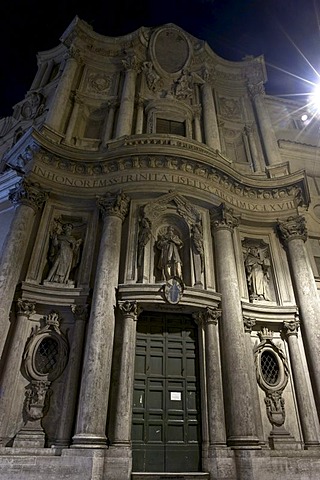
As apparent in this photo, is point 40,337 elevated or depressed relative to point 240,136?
depressed

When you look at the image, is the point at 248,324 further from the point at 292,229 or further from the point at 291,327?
the point at 292,229

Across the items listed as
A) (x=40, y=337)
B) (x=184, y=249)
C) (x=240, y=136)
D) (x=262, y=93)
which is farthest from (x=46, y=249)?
(x=262, y=93)

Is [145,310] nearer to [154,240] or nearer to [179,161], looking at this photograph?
[154,240]

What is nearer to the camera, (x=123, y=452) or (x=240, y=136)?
(x=123, y=452)

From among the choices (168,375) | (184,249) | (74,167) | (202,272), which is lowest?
(168,375)

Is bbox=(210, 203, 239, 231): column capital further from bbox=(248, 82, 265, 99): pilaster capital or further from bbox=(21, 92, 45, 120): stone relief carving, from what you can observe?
bbox=(21, 92, 45, 120): stone relief carving

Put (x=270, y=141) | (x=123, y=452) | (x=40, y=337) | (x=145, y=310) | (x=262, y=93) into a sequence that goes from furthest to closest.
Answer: (x=262, y=93)
(x=270, y=141)
(x=145, y=310)
(x=40, y=337)
(x=123, y=452)

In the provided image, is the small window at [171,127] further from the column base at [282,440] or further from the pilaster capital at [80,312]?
the column base at [282,440]

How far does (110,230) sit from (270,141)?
8318 millimetres

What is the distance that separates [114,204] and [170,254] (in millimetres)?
2151

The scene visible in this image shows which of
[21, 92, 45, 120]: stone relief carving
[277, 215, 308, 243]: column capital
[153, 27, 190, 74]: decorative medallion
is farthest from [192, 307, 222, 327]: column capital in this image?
[153, 27, 190, 74]: decorative medallion

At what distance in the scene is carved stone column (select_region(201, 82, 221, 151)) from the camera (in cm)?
1311

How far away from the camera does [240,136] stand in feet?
48.3

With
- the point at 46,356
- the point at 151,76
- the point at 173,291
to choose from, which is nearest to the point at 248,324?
the point at 173,291
